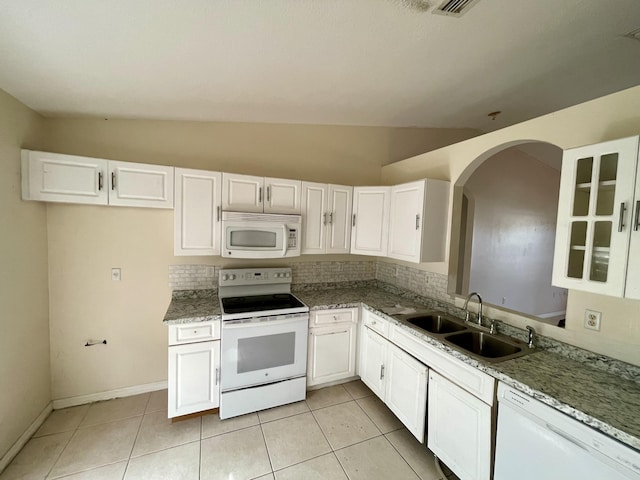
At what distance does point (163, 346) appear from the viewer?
2.52m

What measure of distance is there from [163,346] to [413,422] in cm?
234

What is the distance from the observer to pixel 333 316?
2.52m

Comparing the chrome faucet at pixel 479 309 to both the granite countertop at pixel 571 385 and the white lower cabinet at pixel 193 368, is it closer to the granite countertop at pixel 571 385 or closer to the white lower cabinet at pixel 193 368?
the granite countertop at pixel 571 385

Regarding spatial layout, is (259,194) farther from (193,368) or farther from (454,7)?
(454,7)

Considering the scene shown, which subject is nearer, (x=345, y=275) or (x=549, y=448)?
(x=549, y=448)

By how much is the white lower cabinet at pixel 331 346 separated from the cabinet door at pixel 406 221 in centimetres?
77

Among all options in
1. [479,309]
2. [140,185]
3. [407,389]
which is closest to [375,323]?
[407,389]

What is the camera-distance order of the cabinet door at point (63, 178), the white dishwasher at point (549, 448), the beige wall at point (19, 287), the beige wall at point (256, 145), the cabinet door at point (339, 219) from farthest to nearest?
the cabinet door at point (339, 219), the beige wall at point (256, 145), the cabinet door at point (63, 178), the beige wall at point (19, 287), the white dishwasher at point (549, 448)

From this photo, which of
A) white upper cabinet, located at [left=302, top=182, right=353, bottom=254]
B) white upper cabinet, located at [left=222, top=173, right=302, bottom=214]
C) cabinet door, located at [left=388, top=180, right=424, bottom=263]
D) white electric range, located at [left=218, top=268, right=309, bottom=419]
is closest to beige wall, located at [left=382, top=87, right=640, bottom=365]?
cabinet door, located at [left=388, top=180, right=424, bottom=263]

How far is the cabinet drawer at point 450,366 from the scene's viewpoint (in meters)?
1.45

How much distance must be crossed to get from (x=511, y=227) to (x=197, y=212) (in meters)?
4.70

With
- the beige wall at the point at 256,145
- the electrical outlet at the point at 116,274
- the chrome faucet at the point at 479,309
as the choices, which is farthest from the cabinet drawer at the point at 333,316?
the electrical outlet at the point at 116,274

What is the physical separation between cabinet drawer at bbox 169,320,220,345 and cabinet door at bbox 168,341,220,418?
0.04m

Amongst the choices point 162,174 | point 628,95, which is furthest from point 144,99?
point 628,95
